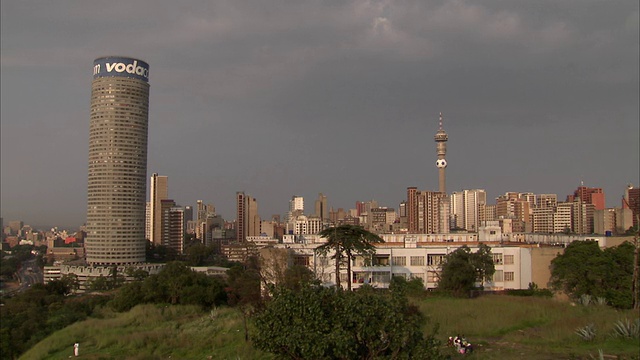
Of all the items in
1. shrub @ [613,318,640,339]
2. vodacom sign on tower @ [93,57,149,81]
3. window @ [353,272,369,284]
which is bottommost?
window @ [353,272,369,284]

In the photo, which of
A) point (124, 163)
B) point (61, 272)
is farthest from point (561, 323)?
point (124, 163)

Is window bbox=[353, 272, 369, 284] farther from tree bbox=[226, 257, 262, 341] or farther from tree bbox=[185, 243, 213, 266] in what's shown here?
tree bbox=[185, 243, 213, 266]

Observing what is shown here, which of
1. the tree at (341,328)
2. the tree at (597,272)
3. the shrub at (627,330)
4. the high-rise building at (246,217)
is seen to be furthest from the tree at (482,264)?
the high-rise building at (246,217)

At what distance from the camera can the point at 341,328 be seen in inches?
323

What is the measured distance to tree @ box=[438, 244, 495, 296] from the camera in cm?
2917

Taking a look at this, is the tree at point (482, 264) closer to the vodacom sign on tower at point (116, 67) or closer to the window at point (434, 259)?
the window at point (434, 259)

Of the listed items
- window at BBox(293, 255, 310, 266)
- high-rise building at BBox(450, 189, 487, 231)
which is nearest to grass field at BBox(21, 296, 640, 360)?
window at BBox(293, 255, 310, 266)

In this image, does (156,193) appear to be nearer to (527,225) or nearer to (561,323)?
(527,225)

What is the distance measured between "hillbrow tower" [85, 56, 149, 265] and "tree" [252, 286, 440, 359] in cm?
9112

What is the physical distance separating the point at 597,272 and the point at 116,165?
86.2m

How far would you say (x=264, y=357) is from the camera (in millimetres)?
14883

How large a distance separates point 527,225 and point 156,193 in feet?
271

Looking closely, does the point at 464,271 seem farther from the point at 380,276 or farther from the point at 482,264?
the point at 380,276

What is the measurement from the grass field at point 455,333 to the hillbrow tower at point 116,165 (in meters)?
74.1
